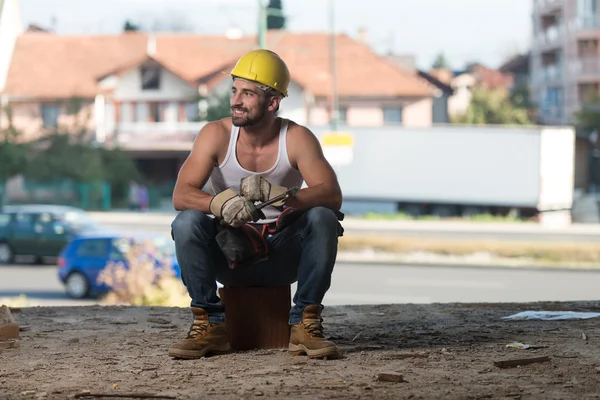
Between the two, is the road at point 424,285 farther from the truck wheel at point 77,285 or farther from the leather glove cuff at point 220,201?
the leather glove cuff at point 220,201

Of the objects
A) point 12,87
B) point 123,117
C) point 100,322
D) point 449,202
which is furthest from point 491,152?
point 100,322

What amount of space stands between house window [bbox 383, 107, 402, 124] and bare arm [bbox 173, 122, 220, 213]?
2027 inches

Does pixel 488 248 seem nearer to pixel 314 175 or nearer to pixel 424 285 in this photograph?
pixel 424 285

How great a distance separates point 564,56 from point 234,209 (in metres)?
67.4

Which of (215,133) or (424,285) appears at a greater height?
(215,133)

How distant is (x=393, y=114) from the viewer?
56969 millimetres

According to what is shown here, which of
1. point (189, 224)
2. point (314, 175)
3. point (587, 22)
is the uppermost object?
point (587, 22)

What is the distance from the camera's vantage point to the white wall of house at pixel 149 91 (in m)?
54.0

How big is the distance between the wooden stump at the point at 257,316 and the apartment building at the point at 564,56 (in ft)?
191

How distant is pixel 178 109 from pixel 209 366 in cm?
4942

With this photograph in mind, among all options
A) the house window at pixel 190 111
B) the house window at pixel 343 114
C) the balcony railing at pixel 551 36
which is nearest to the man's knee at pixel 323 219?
the house window at pixel 190 111

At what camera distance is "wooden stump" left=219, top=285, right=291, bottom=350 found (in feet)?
18.6

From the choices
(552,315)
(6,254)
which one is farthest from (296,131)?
(6,254)

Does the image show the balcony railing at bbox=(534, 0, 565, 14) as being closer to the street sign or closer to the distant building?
the distant building
